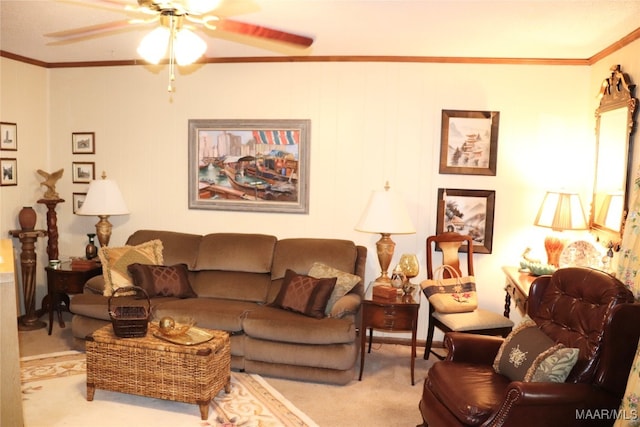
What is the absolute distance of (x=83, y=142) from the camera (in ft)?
17.7

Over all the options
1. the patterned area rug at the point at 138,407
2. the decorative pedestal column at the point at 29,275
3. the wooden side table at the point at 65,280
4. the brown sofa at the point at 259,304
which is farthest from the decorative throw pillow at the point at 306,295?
the decorative pedestal column at the point at 29,275

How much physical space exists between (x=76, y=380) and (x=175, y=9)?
9.42 feet

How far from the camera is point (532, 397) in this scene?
250 centimetres

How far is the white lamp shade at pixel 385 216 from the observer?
4.18 metres

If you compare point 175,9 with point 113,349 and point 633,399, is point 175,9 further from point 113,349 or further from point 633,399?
point 633,399

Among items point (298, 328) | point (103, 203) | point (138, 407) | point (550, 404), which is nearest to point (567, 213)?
point (550, 404)

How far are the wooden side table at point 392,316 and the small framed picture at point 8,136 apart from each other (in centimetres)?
366

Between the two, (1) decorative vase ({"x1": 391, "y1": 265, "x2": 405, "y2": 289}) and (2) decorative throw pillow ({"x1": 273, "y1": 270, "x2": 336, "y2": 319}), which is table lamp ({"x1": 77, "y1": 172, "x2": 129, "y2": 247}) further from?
(1) decorative vase ({"x1": 391, "y1": 265, "x2": 405, "y2": 289})

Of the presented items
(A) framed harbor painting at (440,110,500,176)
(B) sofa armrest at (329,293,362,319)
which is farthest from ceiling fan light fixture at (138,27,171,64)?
(A) framed harbor painting at (440,110,500,176)

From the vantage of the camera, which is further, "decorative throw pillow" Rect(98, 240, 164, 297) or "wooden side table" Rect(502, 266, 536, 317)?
"decorative throw pillow" Rect(98, 240, 164, 297)

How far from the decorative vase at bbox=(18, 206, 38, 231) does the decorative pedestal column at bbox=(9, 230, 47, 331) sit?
0.09 m

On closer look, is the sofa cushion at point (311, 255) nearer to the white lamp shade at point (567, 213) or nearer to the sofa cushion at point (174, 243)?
the sofa cushion at point (174, 243)

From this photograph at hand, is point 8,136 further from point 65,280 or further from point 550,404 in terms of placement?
point 550,404

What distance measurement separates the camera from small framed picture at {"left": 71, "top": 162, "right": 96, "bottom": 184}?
17.7 feet
